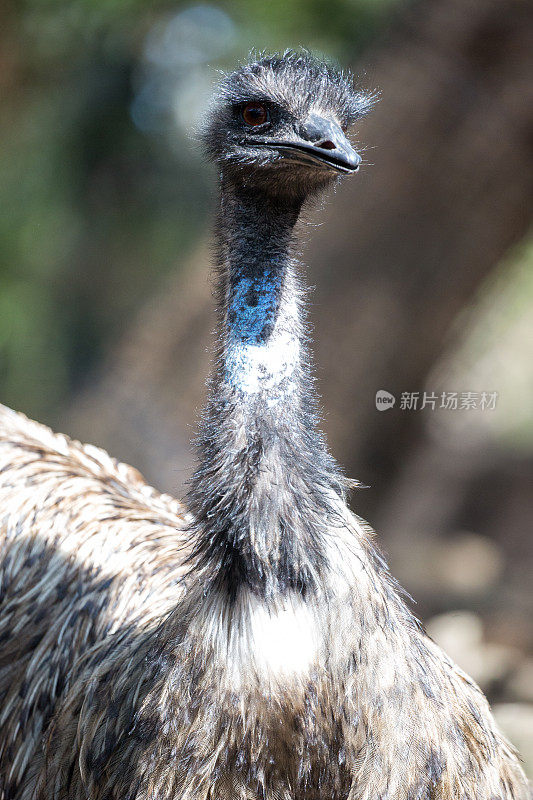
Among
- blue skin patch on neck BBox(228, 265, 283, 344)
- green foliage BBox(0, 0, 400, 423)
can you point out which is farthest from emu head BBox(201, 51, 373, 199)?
green foliage BBox(0, 0, 400, 423)

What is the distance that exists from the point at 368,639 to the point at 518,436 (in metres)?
8.72

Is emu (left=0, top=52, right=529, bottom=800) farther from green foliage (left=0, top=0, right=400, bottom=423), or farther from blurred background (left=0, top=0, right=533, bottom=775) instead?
green foliage (left=0, top=0, right=400, bottom=423)

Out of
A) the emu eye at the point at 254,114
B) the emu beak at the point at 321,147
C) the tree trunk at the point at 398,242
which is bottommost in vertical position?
the emu beak at the point at 321,147

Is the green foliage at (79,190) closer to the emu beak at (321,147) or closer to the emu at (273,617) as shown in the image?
the emu at (273,617)

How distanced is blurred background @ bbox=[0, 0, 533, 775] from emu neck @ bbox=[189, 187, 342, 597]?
2.07m

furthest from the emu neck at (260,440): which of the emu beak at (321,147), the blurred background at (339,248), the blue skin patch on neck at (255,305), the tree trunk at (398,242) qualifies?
the tree trunk at (398,242)

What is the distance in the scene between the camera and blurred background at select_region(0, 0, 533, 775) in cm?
572

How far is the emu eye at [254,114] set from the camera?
2471 mm

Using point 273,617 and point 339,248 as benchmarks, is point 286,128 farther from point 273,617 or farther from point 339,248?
point 339,248

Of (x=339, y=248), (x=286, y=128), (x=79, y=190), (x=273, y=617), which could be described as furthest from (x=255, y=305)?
(x=79, y=190)

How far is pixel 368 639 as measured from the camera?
2.29 meters

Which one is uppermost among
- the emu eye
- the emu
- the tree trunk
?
the tree trunk

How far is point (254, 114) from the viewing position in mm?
2486

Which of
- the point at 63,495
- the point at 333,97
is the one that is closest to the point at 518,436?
the point at 63,495
